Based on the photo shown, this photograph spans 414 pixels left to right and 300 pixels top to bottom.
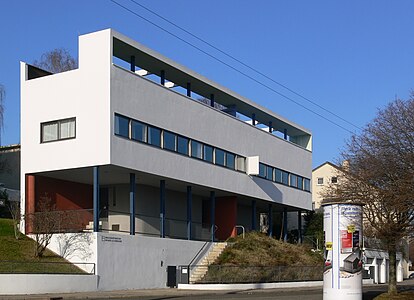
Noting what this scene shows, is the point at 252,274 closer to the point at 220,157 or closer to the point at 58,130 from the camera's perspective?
the point at 220,157

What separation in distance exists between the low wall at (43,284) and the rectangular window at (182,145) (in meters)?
10.8

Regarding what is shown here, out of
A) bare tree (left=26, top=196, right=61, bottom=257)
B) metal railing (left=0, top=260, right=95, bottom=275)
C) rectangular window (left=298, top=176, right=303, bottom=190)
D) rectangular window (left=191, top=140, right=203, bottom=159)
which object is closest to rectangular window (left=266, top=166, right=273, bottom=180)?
rectangular window (left=298, top=176, right=303, bottom=190)

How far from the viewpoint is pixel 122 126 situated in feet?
112

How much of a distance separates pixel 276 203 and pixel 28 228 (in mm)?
22691

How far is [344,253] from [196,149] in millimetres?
20502

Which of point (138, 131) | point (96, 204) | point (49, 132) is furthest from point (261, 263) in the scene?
point (49, 132)

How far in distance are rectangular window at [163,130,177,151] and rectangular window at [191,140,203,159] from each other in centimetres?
199

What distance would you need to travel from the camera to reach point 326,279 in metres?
21.3

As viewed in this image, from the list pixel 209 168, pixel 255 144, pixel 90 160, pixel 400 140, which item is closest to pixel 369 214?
pixel 400 140

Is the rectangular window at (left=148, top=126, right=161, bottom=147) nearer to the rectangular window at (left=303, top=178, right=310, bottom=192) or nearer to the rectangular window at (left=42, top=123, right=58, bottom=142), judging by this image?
the rectangular window at (left=42, top=123, right=58, bottom=142)

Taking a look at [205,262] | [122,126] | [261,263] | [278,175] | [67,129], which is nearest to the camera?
[122,126]

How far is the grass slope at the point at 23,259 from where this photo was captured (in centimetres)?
2841

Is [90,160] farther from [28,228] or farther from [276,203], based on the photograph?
[276,203]

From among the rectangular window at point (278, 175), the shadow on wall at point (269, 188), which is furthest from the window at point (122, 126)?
the rectangular window at point (278, 175)
